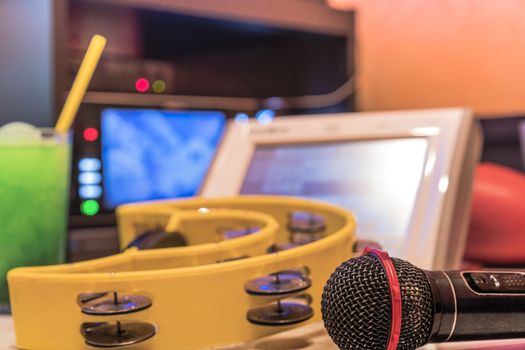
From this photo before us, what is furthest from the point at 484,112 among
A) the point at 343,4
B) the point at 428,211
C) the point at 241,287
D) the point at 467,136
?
the point at 241,287

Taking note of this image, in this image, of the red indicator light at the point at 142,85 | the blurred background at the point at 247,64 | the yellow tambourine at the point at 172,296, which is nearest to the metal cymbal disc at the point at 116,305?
the yellow tambourine at the point at 172,296

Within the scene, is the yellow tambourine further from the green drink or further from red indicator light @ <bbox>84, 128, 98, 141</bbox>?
red indicator light @ <bbox>84, 128, 98, 141</bbox>

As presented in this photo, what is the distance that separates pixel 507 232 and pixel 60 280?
0.61 metres

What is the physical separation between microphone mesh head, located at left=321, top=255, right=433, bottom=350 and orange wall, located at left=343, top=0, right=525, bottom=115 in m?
0.97

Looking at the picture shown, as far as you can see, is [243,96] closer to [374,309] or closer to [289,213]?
[289,213]

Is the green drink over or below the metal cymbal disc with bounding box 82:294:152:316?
over

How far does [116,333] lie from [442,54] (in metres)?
1.15

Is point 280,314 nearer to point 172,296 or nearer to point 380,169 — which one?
point 172,296

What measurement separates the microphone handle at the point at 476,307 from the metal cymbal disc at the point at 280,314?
0.12 metres

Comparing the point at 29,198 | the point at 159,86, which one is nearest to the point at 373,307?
the point at 29,198

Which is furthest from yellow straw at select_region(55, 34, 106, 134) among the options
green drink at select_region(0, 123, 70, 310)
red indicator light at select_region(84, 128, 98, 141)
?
red indicator light at select_region(84, 128, 98, 141)

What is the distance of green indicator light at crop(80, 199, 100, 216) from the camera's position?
41.8 inches

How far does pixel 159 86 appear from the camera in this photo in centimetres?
118

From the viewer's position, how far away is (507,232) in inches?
32.9
